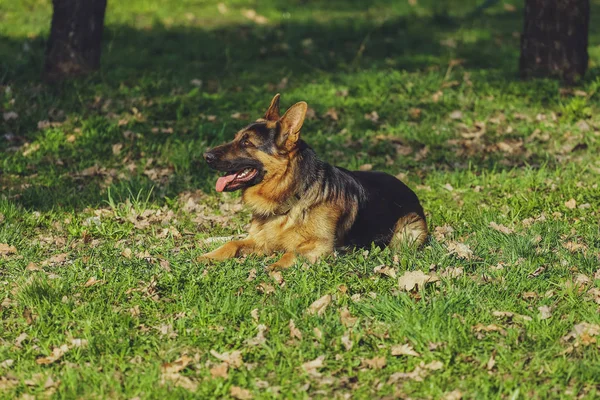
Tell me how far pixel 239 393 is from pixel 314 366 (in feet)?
1.72

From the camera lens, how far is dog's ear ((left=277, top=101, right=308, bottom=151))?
6.57 meters

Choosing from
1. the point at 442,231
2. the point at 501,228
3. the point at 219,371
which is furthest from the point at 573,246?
the point at 219,371

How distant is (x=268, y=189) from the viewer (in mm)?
A: 6781

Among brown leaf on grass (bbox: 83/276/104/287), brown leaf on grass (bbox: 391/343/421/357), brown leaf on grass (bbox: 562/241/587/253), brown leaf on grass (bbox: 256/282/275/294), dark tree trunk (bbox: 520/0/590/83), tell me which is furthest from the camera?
dark tree trunk (bbox: 520/0/590/83)

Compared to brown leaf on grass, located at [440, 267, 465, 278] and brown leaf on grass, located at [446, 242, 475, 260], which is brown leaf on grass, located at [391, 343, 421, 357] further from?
brown leaf on grass, located at [446, 242, 475, 260]

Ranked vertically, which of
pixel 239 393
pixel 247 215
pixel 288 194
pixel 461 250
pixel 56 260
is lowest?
pixel 247 215

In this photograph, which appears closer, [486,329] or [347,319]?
[486,329]

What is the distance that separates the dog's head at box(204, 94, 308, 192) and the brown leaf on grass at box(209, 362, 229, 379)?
2097mm

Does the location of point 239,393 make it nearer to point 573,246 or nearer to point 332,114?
point 573,246

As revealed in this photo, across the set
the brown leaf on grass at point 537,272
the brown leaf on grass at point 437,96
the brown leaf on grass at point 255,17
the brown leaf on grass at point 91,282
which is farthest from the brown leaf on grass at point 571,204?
the brown leaf on grass at point 255,17

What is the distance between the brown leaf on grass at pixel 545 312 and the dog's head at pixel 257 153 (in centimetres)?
237

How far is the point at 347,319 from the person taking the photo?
18.0 ft

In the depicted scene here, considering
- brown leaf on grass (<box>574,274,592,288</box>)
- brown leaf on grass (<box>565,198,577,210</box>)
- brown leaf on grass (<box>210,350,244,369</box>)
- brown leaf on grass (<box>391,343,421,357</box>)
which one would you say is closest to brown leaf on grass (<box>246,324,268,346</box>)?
brown leaf on grass (<box>210,350,244,369</box>)

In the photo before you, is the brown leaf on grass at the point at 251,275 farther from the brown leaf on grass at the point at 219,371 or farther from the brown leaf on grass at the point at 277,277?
the brown leaf on grass at the point at 219,371
